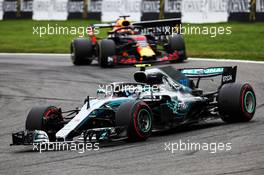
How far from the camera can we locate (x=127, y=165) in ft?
32.1

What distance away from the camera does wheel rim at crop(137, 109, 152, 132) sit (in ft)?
38.4

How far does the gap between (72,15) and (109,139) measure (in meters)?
29.3

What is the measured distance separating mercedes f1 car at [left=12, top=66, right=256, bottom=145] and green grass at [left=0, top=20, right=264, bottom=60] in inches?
491

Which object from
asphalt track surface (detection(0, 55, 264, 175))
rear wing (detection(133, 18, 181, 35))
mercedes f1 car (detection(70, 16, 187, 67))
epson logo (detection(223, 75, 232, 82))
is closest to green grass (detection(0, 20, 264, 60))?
mercedes f1 car (detection(70, 16, 187, 67))

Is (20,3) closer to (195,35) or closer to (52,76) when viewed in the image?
(195,35)

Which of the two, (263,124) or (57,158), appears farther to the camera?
(263,124)

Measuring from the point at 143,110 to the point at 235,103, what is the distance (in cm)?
203

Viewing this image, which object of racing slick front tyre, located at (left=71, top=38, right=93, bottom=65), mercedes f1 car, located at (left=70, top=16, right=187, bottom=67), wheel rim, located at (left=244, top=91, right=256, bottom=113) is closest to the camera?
wheel rim, located at (left=244, top=91, right=256, bottom=113)

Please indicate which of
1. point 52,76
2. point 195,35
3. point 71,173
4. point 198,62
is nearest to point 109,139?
Result: point 71,173

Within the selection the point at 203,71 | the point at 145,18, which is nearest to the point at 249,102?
the point at 203,71

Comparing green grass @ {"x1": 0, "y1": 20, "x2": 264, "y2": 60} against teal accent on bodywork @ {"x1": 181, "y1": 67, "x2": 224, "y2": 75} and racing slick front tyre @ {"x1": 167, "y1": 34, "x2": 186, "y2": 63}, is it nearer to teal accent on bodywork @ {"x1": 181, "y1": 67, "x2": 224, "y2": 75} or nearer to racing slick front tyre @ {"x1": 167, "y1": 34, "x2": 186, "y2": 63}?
racing slick front tyre @ {"x1": 167, "y1": 34, "x2": 186, "y2": 63}

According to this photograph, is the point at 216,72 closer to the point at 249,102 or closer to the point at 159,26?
the point at 249,102

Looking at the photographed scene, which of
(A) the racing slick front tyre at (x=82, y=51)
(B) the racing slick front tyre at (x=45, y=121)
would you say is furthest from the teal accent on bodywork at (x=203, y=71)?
(A) the racing slick front tyre at (x=82, y=51)

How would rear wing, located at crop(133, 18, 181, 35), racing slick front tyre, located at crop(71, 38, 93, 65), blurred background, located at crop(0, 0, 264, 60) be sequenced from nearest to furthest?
1. rear wing, located at crop(133, 18, 181, 35)
2. racing slick front tyre, located at crop(71, 38, 93, 65)
3. blurred background, located at crop(0, 0, 264, 60)
